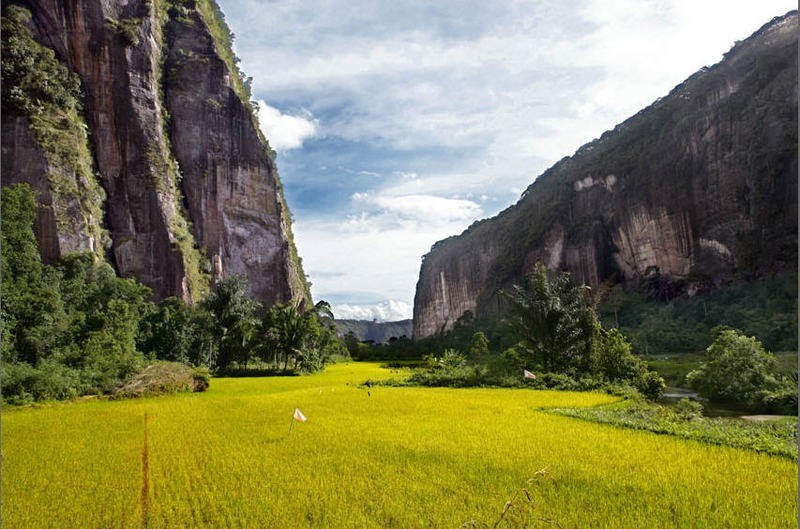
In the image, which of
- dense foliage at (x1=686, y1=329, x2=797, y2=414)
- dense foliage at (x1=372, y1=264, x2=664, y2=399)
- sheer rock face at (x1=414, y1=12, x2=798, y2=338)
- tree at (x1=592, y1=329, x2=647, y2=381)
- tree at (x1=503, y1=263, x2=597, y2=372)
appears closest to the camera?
dense foliage at (x1=686, y1=329, x2=797, y2=414)

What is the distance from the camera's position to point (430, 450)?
28.1 ft

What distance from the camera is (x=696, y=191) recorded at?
50656 millimetres

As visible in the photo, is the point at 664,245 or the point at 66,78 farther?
the point at 664,245

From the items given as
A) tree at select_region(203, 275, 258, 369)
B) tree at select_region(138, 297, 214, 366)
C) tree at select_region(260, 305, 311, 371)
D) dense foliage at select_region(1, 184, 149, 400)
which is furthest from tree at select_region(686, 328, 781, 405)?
tree at select_region(138, 297, 214, 366)

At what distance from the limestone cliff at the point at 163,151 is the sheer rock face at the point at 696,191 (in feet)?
133

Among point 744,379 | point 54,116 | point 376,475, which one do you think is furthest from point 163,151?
point 744,379

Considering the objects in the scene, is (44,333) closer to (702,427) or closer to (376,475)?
(376,475)

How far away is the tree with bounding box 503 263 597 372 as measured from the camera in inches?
931

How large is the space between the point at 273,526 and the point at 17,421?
11254mm

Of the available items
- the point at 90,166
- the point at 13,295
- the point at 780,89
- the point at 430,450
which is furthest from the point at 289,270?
the point at 780,89

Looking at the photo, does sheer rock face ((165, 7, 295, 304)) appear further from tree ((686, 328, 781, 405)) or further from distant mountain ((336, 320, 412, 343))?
distant mountain ((336, 320, 412, 343))

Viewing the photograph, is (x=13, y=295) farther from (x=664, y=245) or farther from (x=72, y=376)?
(x=664, y=245)

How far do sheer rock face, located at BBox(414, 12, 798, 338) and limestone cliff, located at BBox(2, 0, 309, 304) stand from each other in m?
40.6

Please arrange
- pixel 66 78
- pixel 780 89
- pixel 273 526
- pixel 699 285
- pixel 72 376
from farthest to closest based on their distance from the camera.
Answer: pixel 699 285 → pixel 780 89 → pixel 66 78 → pixel 72 376 → pixel 273 526
